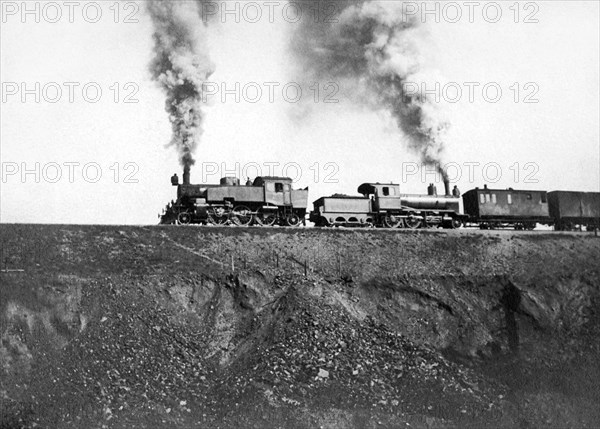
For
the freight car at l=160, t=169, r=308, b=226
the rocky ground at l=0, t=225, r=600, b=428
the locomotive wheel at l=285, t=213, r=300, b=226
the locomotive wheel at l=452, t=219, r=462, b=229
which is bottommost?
the rocky ground at l=0, t=225, r=600, b=428

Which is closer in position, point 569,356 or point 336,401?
point 336,401

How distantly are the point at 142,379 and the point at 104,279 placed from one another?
12.4 ft

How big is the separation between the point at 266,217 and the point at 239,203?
136 cm

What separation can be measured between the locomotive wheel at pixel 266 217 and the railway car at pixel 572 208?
15629 millimetres

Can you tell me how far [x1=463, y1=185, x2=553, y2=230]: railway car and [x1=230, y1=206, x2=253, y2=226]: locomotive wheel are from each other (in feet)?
37.1

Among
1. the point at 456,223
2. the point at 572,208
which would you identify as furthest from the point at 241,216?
the point at 572,208

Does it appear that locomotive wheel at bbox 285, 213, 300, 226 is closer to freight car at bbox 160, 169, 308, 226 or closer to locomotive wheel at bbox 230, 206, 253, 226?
freight car at bbox 160, 169, 308, 226

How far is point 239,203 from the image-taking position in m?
26.7

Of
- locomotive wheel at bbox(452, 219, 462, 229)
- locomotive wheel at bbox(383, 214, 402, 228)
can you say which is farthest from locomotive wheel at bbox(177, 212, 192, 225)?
locomotive wheel at bbox(452, 219, 462, 229)

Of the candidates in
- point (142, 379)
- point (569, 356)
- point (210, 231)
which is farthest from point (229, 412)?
point (569, 356)

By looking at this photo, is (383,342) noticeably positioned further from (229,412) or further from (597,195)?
(597,195)

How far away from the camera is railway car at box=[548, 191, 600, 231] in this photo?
105 feet

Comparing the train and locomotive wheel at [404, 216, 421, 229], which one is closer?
the train

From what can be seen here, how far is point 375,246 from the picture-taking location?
22844 mm
